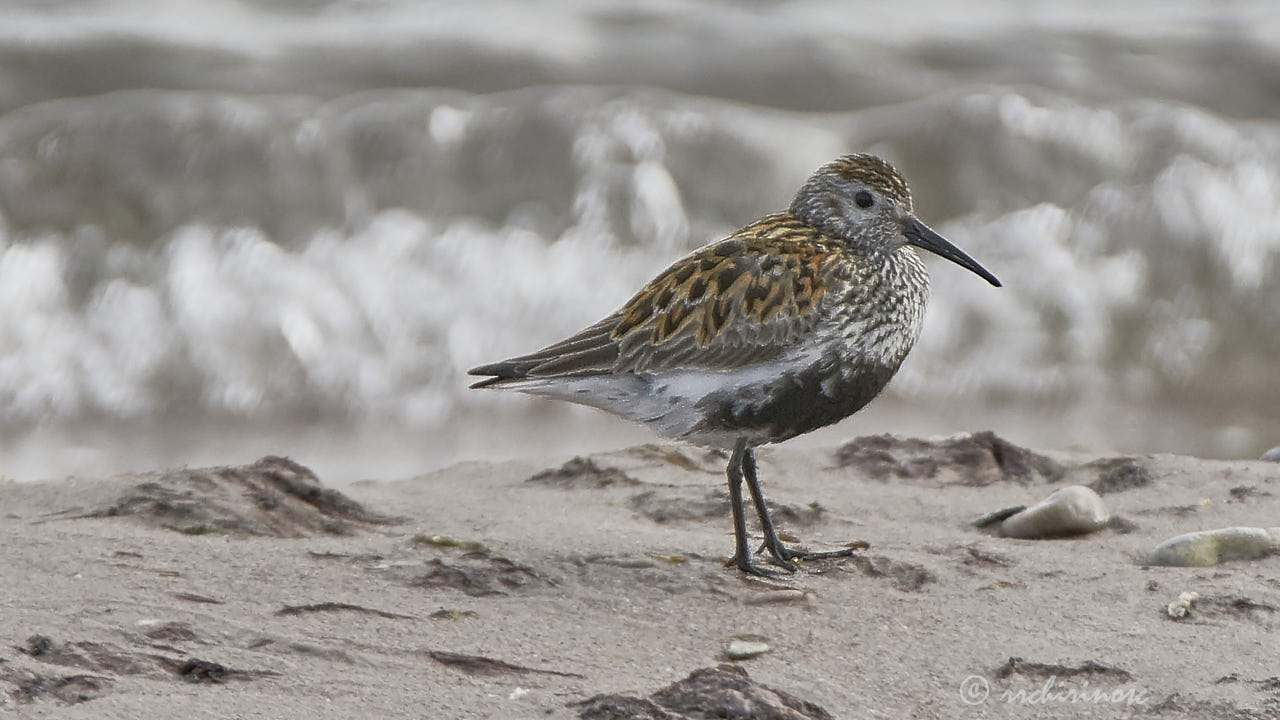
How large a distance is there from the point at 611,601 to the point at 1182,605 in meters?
1.48

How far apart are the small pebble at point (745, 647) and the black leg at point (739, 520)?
47 centimetres

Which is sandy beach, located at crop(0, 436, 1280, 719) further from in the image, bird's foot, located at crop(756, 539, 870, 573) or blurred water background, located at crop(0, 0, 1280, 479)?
blurred water background, located at crop(0, 0, 1280, 479)

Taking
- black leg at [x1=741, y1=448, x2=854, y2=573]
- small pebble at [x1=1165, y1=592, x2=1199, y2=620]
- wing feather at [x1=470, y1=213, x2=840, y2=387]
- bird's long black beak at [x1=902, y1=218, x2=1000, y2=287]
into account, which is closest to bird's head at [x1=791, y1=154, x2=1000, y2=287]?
bird's long black beak at [x1=902, y1=218, x2=1000, y2=287]

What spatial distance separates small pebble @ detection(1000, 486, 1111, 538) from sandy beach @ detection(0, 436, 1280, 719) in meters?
0.05

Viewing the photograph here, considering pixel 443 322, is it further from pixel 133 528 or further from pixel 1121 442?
pixel 133 528

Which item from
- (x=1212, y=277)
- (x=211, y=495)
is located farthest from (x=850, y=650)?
(x=1212, y=277)

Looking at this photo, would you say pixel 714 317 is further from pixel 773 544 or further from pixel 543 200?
pixel 543 200

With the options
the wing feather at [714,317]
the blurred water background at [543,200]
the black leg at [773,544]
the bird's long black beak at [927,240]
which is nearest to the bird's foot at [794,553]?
the black leg at [773,544]

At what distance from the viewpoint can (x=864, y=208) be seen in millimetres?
4871

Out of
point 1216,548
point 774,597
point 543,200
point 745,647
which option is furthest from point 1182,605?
point 543,200

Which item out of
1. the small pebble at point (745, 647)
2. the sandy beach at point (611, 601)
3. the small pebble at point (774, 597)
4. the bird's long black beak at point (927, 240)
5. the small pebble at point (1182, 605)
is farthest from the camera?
the bird's long black beak at point (927, 240)

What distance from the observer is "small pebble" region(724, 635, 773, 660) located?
3.72 metres

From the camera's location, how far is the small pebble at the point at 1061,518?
4789 mm

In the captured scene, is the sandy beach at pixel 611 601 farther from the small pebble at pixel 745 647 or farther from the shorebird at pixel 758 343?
the shorebird at pixel 758 343
